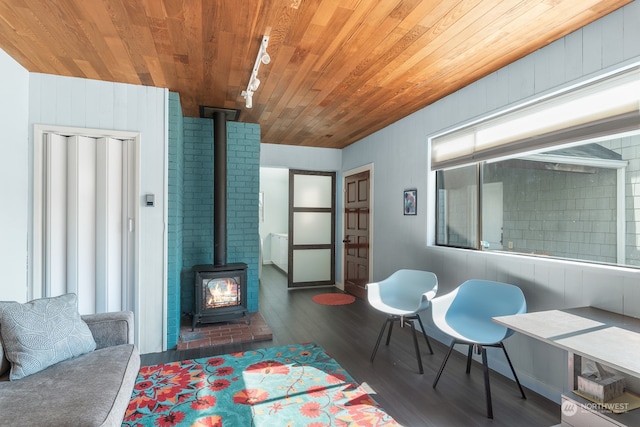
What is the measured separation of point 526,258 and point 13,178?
4116mm

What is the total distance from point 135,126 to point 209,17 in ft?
5.00

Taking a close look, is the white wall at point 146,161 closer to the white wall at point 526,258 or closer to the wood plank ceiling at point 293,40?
the wood plank ceiling at point 293,40

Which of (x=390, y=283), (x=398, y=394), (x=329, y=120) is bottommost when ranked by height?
(x=398, y=394)

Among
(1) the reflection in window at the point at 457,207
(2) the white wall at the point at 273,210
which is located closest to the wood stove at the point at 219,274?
(1) the reflection in window at the point at 457,207

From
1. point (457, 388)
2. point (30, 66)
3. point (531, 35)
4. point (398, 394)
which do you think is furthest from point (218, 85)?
point (457, 388)

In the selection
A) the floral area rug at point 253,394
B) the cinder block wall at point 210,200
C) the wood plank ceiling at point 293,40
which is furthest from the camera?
the cinder block wall at point 210,200

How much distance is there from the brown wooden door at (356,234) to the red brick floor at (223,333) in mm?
1867

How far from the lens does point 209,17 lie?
6.49 ft

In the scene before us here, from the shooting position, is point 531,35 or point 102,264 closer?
point 531,35

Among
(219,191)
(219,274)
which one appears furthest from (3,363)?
(219,191)

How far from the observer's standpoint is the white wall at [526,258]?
6.33ft

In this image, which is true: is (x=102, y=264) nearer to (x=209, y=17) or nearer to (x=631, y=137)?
(x=209, y=17)

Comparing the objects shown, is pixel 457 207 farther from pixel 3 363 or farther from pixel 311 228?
pixel 3 363

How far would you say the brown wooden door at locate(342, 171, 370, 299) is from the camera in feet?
16.3
